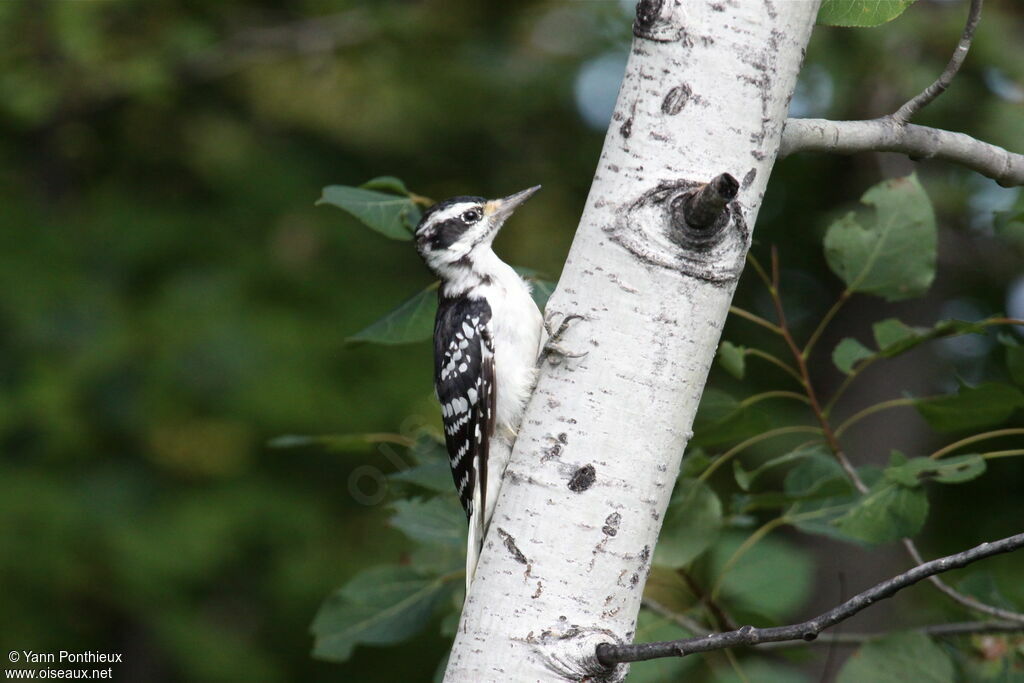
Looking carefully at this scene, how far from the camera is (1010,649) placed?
2604 mm

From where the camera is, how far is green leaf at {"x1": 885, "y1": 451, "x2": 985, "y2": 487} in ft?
7.50

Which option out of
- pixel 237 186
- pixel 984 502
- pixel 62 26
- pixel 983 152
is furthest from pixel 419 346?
pixel 983 152

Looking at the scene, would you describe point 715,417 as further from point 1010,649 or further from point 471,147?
point 471,147

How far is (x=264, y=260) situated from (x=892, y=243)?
4.81 metres

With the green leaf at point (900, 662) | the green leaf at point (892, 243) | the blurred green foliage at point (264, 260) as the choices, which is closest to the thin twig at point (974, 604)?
the green leaf at point (900, 662)

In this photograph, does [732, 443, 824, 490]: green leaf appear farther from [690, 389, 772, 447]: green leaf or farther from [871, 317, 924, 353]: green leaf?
[871, 317, 924, 353]: green leaf

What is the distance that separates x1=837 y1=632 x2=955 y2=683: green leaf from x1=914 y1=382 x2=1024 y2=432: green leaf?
0.57 metres

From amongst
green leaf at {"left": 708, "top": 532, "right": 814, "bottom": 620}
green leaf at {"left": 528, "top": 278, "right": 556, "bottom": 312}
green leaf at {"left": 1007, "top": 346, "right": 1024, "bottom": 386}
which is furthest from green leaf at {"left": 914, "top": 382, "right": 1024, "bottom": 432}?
green leaf at {"left": 528, "top": 278, "right": 556, "bottom": 312}

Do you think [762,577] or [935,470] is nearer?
[935,470]

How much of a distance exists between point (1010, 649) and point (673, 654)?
1400mm

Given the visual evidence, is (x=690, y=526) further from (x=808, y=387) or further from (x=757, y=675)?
(x=757, y=675)

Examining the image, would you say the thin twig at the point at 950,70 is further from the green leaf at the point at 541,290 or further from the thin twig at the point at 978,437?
the green leaf at the point at 541,290

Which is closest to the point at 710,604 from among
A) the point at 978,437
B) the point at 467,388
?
the point at 978,437

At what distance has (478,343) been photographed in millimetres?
3709
